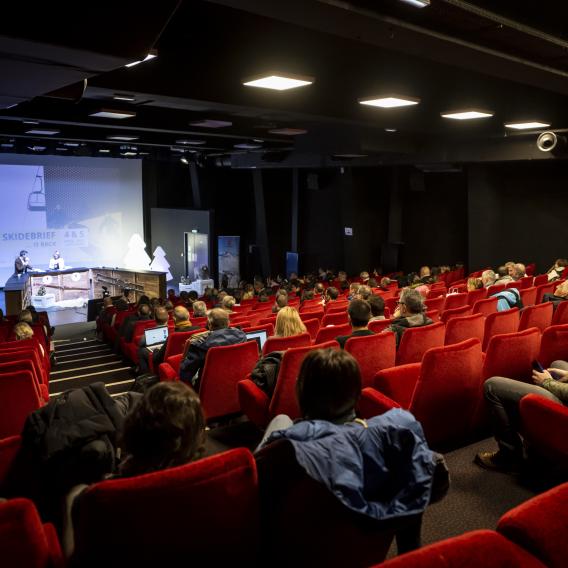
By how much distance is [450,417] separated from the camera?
3652mm

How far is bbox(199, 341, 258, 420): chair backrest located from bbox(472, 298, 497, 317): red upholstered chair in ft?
9.18

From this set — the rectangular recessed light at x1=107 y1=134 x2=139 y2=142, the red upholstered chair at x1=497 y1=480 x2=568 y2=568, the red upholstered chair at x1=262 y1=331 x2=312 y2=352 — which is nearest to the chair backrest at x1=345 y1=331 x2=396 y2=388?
the red upholstered chair at x1=262 y1=331 x2=312 y2=352

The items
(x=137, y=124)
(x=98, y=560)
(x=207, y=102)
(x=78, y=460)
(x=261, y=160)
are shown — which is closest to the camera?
(x=98, y=560)

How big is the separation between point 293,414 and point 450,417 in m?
1.06

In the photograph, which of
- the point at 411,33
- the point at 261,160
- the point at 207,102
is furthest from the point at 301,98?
the point at 261,160

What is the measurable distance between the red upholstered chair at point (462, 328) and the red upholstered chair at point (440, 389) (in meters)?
1.13

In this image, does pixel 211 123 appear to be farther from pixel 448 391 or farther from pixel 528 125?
pixel 448 391

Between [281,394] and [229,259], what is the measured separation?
639 inches

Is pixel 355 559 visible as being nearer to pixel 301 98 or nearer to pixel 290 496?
pixel 290 496

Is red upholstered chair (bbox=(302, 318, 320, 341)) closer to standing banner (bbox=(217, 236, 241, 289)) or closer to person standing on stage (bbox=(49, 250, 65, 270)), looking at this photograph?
person standing on stage (bbox=(49, 250, 65, 270))

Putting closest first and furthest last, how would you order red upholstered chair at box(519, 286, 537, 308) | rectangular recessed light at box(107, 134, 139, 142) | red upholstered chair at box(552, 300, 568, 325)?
red upholstered chair at box(552, 300, 568, 325) < red upholstered chair at box(519, 286, 537, 308) < rectangular recessed light at box(107, 134, 139, 142)

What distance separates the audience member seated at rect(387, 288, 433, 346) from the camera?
4831mm

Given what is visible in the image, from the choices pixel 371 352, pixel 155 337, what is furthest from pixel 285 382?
pixel 155 337

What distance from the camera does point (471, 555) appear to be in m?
1.51
